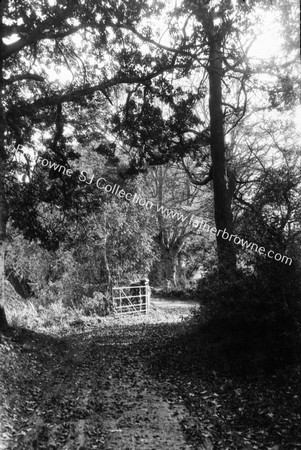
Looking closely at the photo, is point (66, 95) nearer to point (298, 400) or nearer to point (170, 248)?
point (298, 400)

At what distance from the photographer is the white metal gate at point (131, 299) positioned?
20.4 metres

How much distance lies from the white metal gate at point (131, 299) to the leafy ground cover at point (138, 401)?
388 inches

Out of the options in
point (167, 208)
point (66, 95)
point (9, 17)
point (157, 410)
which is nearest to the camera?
point (157, 410)

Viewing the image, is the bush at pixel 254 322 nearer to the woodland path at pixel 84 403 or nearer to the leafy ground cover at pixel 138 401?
the leafy ground cover at pixel 138 401

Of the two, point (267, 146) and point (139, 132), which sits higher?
point (267, 146)

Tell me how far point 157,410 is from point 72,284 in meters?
15.2

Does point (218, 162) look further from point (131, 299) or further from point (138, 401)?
point (131, 299)

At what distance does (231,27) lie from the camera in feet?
32.0

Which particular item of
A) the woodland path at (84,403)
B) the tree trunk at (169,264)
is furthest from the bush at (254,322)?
the tree trunk at (169,264)

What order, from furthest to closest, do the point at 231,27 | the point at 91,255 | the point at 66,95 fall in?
1. the point at 91,255
2. the point at 66,95
3. the point at 231,27

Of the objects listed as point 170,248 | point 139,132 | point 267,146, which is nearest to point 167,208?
point 170,248

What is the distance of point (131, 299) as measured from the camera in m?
21.5

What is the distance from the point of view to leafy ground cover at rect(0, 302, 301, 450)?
503cm

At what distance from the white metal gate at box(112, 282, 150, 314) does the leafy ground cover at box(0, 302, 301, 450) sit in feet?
32.4
